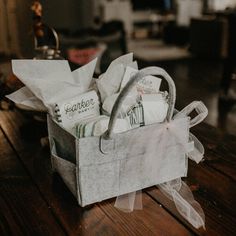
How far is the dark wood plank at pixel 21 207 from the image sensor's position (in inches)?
28.0

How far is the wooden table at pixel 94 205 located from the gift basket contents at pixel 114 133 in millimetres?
24

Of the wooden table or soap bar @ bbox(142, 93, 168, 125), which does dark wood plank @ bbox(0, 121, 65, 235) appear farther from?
soap bar @ bbox(142, 93, 168, 125)

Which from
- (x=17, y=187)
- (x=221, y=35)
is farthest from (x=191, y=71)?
(x=17, y=187)

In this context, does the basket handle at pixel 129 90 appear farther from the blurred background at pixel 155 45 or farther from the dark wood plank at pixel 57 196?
the blurred background at pixel 155 45

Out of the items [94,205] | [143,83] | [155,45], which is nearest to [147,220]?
[94,205]

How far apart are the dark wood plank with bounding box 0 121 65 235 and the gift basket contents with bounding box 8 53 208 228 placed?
Result: 8cm

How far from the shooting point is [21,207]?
787mm

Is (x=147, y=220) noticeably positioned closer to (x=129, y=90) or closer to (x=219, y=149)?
(x=129, y=90)

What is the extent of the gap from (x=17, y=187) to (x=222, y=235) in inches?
19.1

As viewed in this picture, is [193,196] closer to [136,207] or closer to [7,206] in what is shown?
[136,207]

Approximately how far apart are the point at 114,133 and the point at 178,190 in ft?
0.74

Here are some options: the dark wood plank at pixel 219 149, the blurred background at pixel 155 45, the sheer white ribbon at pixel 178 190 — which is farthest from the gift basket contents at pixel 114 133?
the blurred background at pixel 155 45

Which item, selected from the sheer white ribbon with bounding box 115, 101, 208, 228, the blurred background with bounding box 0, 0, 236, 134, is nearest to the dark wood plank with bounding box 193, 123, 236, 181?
the sheer white ribbon with bounding box 115, 101, 208, 228

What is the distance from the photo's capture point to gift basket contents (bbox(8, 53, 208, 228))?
0.74m
